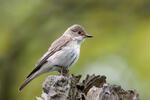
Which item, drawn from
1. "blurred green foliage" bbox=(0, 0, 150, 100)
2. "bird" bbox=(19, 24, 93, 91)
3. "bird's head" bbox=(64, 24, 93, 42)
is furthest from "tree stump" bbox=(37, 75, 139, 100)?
"blurred green foliage" bbox=(0, 0, 150, 100)

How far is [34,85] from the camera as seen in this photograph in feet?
35.8

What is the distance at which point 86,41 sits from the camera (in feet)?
37.6

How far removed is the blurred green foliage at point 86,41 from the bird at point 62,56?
7.65 ft

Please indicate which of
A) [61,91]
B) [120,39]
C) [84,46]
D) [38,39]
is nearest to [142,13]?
[120,39]

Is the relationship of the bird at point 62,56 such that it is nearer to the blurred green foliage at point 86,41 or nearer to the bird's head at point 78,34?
the bird's head at point 78,34

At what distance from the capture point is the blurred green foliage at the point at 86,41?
1054 centimetres

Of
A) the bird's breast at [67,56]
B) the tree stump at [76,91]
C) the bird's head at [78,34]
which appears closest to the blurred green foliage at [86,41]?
the bird's head at [78,34]

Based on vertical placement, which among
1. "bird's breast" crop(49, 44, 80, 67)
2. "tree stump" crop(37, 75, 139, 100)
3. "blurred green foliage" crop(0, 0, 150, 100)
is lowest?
"tree stump" crop(37, 75, 139, 100)

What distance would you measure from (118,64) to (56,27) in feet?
7.97

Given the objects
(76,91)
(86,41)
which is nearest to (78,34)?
(76,91)

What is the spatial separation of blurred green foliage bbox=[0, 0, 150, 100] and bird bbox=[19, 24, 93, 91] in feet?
7.65

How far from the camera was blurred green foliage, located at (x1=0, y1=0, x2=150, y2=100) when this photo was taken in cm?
1054

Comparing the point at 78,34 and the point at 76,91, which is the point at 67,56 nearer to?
the point at 78,34

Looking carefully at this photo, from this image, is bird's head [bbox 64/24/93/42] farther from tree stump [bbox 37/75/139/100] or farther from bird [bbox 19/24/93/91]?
tree stump [bbox 37/75/139/100]
